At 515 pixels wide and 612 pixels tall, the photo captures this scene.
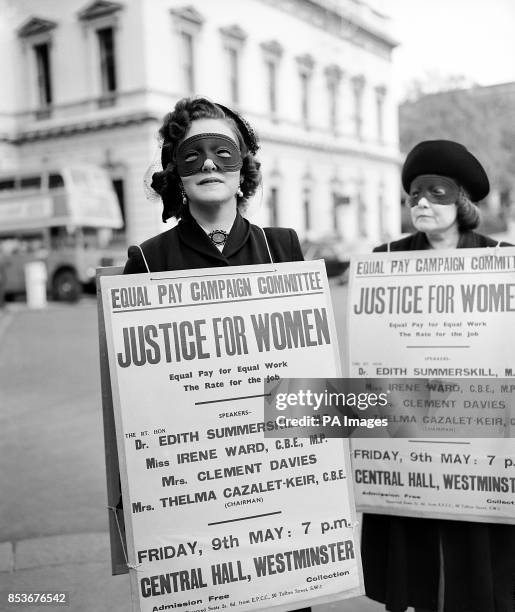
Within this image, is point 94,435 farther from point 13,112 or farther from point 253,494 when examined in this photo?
point 13,112

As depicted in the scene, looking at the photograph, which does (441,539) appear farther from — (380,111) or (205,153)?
(380,111)

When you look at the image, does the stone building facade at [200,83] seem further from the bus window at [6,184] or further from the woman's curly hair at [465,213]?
the woman's curly hair at [465,213]

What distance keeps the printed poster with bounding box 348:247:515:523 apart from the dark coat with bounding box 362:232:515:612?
17 centimetres

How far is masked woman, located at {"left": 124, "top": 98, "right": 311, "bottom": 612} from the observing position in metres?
2.32

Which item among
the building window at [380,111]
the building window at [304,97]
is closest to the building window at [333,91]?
the building window at [304,97]

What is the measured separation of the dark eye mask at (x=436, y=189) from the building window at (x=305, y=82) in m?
31.1

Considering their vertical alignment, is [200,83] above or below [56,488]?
above

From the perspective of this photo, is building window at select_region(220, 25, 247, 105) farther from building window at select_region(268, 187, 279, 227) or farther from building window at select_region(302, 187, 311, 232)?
building window at select_region(302, 187, 311, 232)

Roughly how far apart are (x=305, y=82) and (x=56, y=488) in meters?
31.1

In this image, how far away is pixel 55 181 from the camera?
21.3 m

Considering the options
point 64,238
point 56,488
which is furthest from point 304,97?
point 56,488

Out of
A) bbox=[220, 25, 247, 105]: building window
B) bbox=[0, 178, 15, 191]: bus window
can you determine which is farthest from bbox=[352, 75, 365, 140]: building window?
bbox=[0, 178, 15, 191]: bus window

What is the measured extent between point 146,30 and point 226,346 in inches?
1034

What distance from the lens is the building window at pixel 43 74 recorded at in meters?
28.8
